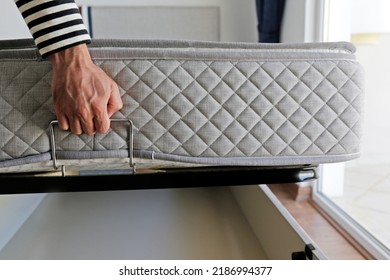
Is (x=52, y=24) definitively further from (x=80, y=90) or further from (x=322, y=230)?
(x=322, y=230)

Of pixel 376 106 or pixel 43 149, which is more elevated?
pixel 43 149

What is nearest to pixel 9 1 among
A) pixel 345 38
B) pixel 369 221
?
pixel 345 38

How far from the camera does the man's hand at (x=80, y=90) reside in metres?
0.54

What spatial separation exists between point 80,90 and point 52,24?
101 mm

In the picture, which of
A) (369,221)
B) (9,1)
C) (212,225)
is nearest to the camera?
(212,225)

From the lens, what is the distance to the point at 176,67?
59cm

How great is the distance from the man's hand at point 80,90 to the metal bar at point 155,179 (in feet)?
0.48

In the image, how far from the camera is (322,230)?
1674mm

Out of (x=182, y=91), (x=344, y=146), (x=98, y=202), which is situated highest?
(x=182, y=91)

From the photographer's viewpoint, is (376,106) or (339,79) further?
(376,106)

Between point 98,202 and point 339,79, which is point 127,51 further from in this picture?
point 98,202

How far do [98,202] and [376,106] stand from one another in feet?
4.52

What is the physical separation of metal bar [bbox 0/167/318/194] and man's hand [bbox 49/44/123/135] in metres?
0.15

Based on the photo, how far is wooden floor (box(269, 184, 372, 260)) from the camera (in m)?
1.46
